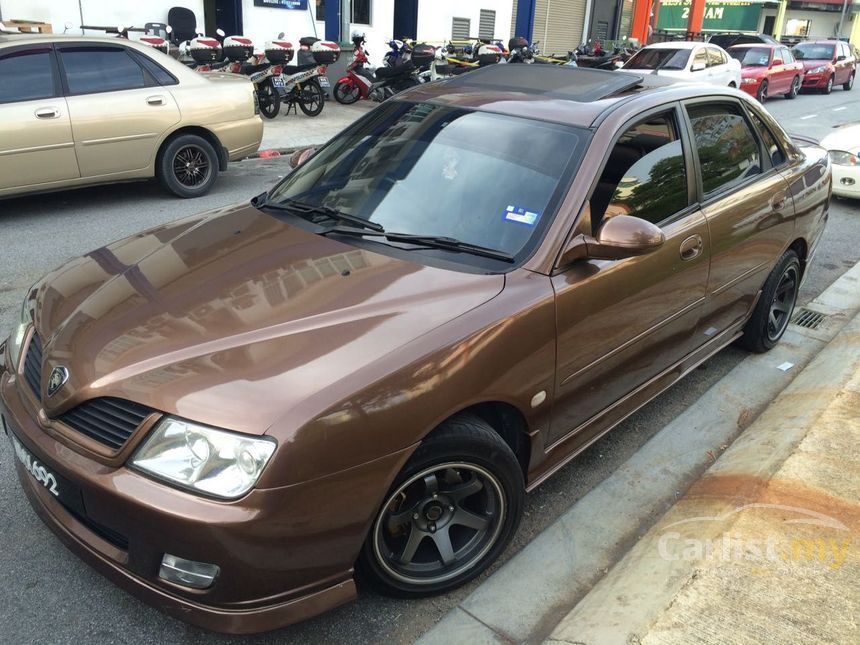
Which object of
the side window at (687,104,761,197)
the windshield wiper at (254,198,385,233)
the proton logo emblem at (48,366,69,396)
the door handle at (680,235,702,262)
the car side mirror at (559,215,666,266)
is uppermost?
the side window at (687,104,761,197)

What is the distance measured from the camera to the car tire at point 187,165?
7.82m

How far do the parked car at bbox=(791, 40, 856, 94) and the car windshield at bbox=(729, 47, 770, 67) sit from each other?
144 inches

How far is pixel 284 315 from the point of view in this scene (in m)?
2.52

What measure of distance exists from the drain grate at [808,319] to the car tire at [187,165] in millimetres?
5941

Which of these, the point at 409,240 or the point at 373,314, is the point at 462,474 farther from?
the point at 409,240

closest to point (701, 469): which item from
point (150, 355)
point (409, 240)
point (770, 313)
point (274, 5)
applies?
point (770, 313)

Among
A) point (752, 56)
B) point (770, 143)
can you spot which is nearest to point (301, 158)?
point (770, 143)

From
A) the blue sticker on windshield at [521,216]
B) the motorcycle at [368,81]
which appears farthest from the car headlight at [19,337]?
the motorcycle at [368,81]

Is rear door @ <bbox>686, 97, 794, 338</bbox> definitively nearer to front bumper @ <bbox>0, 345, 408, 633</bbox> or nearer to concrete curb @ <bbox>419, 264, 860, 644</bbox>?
concrete curb @ <bbox>419, 264, 860, 644</bbox>

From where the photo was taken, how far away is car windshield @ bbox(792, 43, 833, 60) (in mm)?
24547

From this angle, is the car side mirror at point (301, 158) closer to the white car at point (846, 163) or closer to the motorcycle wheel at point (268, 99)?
the white car at point (846, 163)

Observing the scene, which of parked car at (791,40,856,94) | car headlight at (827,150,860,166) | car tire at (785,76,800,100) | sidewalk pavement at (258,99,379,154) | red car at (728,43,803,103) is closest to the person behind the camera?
car headlight at (827,150,860,166)

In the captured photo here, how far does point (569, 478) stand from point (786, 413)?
4.26 feet

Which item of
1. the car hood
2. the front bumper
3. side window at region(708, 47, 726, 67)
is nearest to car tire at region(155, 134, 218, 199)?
the car hood
